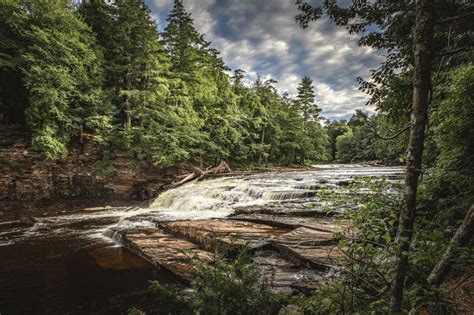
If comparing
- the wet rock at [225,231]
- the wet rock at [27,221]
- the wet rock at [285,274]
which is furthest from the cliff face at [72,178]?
the wet rock at [285,274]

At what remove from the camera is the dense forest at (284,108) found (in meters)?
1.88

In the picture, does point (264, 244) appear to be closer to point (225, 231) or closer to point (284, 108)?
point (225, 231)

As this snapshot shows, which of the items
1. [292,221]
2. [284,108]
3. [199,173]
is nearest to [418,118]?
[292,221]

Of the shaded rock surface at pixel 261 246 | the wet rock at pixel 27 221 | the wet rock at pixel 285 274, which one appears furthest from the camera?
the wet rock at pixel 27 221

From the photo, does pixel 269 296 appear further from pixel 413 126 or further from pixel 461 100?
pixel 461 100

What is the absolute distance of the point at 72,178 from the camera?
15570 millimetres

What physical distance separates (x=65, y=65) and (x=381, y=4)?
684 inches

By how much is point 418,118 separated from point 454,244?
924 millimetres

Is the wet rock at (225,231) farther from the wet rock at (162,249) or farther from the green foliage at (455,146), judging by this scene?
the green foliage at (455,146)

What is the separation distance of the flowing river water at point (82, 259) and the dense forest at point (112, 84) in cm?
474

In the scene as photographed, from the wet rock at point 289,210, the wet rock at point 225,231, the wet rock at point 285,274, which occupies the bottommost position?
the wet rock at point 285,274

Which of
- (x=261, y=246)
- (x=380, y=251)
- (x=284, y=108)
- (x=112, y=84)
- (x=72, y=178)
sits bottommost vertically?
(x=261, y=246)

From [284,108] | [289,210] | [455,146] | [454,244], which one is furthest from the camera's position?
[284,108]

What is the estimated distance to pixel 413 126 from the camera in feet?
6.21
